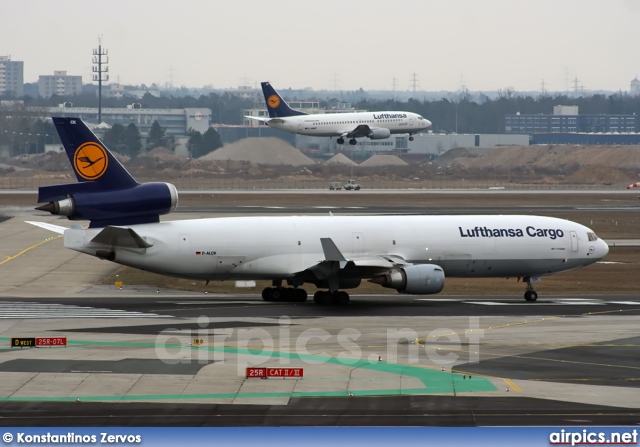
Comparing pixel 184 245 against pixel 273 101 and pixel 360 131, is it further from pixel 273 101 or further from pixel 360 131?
pixel 360 131

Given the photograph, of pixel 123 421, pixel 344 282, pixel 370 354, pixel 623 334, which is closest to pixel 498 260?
pixel 344 282

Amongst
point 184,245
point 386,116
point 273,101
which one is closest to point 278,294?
point 184,245

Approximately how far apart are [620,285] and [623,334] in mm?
18214

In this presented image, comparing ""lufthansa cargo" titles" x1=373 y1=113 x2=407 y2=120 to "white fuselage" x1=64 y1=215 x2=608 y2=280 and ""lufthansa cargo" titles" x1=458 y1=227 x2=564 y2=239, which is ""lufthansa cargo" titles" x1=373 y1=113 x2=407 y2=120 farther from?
""lufthansa cargo" titles" x1=458 y1=227 x2=564 y2=239

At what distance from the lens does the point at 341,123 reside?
508 feet

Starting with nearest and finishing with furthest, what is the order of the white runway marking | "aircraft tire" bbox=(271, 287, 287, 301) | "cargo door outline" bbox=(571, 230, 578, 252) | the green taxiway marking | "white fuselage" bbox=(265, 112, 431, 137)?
1. the green taxiway marking
2. the white runway marking
3. "aircraft tire" bbox=(271, 287, 287, 301)
4. "cargo door outline" bbox=(571, 230, 578, 252)
5. "white fuselage" bbox=(265, 112, 431, 137)

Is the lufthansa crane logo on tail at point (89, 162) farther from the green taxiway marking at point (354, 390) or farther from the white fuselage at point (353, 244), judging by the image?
the green taxiway marking at point (354, 390)

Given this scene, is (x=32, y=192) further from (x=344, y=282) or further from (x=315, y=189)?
(x=344, y=282)

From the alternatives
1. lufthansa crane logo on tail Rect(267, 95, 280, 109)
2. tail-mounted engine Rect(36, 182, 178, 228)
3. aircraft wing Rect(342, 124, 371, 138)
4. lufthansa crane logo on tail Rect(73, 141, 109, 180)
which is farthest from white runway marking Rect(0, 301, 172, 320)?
aircraft wing Rect(342, 124, 371, 138)

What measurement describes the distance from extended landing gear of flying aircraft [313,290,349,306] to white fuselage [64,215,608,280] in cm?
155

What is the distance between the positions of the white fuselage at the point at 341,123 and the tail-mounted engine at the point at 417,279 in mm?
102913

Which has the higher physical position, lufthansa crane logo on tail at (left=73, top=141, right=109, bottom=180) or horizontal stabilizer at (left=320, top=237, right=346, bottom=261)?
lufthansa crane logo on tail at (left=73, top=141, right=109, bottom=180)

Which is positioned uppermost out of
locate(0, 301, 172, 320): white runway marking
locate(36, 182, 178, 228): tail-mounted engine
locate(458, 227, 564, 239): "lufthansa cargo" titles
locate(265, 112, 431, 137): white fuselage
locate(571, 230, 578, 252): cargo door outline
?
locate(265, 112, 431, 137): white fuselage

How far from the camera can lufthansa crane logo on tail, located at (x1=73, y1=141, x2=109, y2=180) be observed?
47.3 meters
